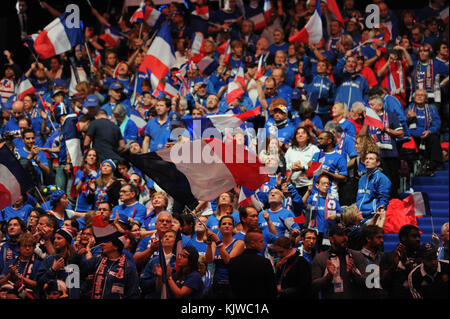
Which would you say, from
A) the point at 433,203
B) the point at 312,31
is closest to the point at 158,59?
the point at 312,31

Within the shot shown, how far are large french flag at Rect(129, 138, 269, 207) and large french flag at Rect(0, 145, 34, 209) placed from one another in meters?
1.38

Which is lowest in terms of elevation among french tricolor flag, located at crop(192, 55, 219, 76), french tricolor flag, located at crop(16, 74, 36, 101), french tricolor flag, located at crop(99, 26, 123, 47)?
french tricolor flag, located at crop(16, 74, 36, 101)

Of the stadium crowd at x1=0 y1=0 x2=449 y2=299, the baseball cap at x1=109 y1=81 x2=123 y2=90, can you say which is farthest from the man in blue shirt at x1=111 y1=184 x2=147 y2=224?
the baseball cap at x1=109 y1=81 x2=123 y2=90

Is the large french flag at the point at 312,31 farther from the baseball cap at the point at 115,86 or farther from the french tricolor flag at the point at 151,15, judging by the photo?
the french tricolor flag at the point at 151,15

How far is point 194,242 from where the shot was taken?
10.2 metres

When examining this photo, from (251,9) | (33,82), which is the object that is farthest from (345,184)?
(33,82)

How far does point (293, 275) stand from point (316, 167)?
303 cm

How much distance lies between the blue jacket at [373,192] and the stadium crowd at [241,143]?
0.7 inches

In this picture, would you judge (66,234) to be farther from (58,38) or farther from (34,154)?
(58,38)

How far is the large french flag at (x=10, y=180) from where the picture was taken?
10.3 metres

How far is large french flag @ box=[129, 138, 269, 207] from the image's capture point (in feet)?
Answer: 32.3

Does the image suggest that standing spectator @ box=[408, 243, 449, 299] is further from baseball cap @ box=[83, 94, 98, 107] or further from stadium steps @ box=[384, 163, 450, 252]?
baseball cap @ box=[83, 94, 98, 107]

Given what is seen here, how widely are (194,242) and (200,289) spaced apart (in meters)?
1.29

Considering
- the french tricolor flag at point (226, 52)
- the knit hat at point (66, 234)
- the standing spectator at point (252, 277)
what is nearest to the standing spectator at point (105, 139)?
the french tricolor flag at point (226, 52)
